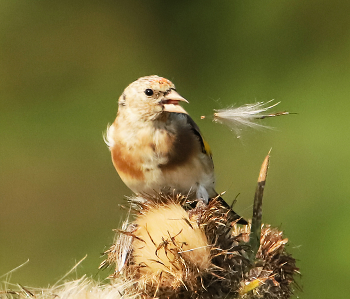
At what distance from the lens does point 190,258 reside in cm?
113

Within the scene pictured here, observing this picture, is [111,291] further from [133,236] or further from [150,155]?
[150,155]

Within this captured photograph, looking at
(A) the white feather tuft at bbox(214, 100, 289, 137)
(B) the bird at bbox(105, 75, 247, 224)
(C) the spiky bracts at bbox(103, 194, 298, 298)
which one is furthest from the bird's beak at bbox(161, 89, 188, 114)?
(C) the spiky bracts at bbox(103, 194, 298, 298)

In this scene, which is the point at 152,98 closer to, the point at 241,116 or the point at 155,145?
the point at 155,145

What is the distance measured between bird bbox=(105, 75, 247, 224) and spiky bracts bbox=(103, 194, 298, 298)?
165 mm

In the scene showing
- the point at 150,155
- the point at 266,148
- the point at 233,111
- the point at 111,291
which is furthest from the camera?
the point at 266,148

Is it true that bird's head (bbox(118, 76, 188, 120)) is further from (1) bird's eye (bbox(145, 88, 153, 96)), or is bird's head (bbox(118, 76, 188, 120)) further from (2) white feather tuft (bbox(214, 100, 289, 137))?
(2) white feather tuft (bbox(214, 100, 289, 137))

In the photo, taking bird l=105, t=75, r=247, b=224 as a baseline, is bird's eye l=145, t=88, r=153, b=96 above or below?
above

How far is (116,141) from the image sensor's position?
1.46 meters

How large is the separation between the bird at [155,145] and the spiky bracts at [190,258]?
0.16 meters

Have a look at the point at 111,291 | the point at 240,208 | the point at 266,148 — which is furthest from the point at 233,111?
the point at 266,148

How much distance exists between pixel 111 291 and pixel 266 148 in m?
2.32

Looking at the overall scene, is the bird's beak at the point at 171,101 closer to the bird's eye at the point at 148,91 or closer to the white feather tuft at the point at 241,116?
the bird's eye at the point at 148,91

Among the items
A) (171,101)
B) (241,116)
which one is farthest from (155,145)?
(241,116)

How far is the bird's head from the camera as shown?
1.39 m
